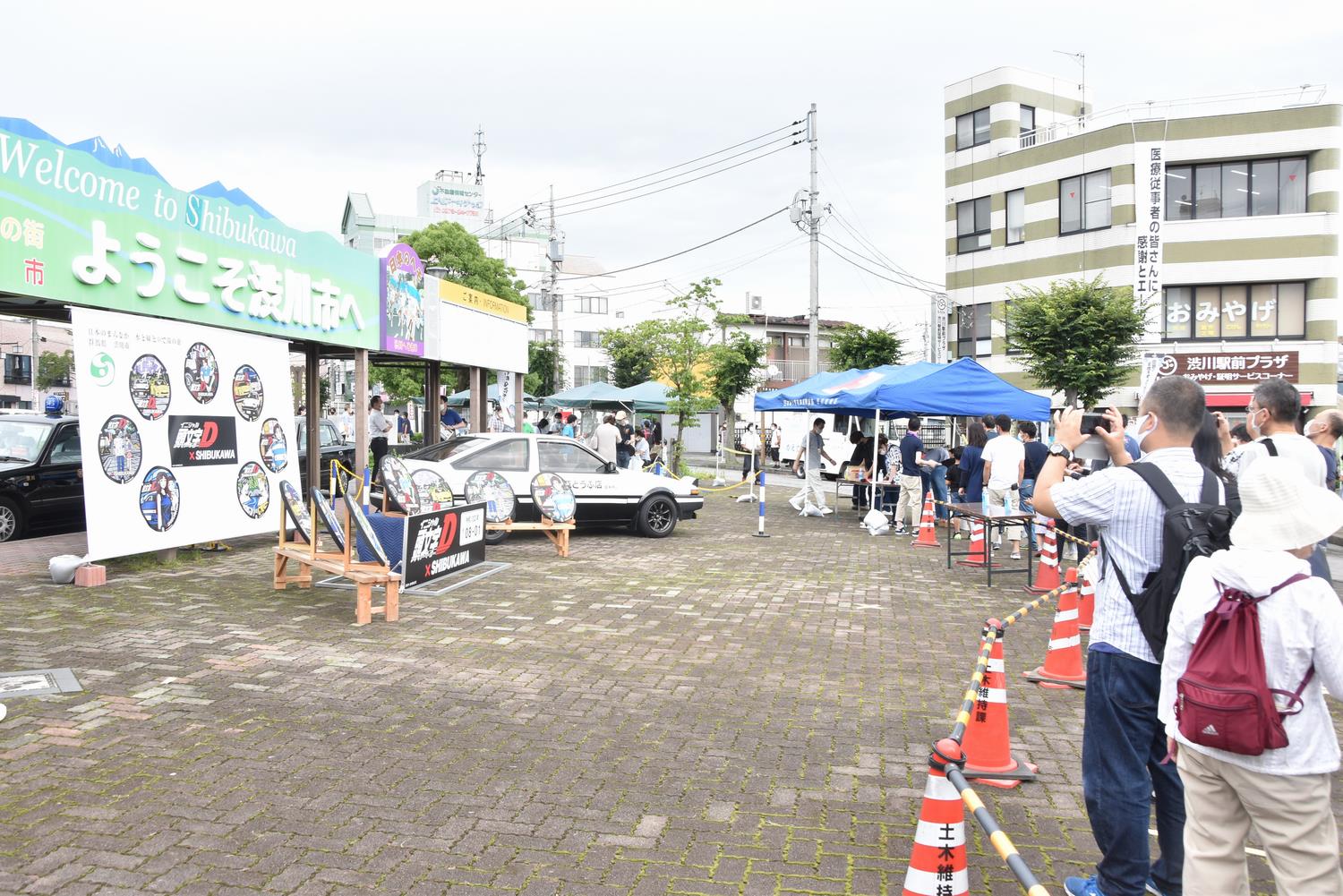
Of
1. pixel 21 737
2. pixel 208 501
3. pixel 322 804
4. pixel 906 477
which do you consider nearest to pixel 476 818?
pixel 322 804

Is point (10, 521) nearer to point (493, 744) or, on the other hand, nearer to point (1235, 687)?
point (493, 744)

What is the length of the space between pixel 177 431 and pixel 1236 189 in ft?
100

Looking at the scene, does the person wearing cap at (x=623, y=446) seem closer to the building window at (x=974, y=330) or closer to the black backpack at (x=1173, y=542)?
the building window at (x=974, y=330)

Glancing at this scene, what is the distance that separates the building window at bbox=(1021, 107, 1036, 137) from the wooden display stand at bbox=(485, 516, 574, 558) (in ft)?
96.9

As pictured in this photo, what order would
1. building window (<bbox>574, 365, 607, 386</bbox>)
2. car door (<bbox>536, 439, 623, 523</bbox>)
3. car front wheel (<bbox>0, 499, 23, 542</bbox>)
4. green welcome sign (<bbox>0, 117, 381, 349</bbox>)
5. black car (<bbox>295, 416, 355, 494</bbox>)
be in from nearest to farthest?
green welcome sign (<bbox>0, 117, 381, 349</bbox>)
car front wheel (<bbox>0, 499, 23, 542</bbox>)
car door (<bbox>536, 439, 623, 523</bbox>)
black car (<bbox>295, 416, 355, 494</bbox>)
building window (<bbox>574, 365, 607, 386</bbox>)

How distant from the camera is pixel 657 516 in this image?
1430cm

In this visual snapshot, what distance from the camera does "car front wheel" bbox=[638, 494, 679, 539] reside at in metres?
14.1

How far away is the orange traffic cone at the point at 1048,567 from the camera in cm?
998

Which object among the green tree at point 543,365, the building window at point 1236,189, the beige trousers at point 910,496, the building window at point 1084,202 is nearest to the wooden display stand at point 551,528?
the beige trousers at point 910,496

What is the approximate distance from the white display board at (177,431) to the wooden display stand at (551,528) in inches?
103

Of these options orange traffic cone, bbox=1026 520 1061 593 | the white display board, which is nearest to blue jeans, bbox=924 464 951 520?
orange traffic cone, bbox=1026 520 1061 593

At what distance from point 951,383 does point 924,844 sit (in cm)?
1338

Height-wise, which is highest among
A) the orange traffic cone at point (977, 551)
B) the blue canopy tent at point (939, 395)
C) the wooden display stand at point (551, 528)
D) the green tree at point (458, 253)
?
the green tree at point (458, 253)

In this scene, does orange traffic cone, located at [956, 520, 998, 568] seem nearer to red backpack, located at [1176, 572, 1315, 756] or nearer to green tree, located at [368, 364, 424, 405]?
red backpack, located at [1176, 572, 1315, 756]
